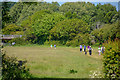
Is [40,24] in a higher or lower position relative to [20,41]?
higher

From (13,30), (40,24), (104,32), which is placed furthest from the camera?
(40,24)

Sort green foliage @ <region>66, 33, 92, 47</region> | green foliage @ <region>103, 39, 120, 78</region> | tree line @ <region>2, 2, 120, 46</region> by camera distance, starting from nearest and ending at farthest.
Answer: green foliage @ <region>103, 39, 120, 78</region>
green foliage @ <region>66, 33, 92, 47</region>
tree line @ <region>2, 2, 120, 46</region>

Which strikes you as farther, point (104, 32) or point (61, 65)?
point (104, 32)

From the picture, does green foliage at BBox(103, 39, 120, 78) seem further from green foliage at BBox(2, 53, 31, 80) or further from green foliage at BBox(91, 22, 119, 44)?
green foliage at BBox(91, 22, 119, 44)

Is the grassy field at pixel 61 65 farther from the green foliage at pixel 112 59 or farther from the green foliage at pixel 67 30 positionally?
the green foliage at pixel 67 30

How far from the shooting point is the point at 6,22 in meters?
10.8

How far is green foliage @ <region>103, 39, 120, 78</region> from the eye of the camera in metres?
9.48

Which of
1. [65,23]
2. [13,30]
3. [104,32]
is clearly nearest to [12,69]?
[104,32]

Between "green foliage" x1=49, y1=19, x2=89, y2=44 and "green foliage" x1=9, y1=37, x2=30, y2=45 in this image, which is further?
"green foliage" x1=9, y1=37, x2=30, y2=45

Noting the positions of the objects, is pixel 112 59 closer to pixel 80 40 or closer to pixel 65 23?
pixel 80 40

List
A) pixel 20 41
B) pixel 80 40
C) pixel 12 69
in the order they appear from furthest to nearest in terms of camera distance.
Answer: pixel 20 41 < pixel 80 40 < pixel 12 69

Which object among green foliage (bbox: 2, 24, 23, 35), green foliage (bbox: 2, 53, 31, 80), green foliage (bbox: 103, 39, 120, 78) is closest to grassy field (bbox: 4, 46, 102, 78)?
green foliage (bbox: 103, 39, 120, 78)

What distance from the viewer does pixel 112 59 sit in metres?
9.73

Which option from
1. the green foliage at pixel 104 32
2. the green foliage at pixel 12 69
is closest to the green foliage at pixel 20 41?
the green foliage at pixel 104 32
